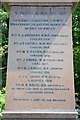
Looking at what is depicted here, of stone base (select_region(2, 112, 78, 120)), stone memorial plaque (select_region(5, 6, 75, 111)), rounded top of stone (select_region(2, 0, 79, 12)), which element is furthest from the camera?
rounded top of stone (select_region(2, 0, 79, 12))

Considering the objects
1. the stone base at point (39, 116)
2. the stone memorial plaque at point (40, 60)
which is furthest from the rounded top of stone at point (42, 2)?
the stone base at point (39, 116)

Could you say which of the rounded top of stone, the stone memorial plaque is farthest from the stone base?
the rounded top of stone

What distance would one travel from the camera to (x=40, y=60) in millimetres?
6953

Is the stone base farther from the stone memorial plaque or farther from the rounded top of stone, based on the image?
the rounded top of stone

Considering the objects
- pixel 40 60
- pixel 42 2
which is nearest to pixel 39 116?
pixel 40 60

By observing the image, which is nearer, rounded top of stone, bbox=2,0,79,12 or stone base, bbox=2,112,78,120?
stone base, bbox=2,112,78,120

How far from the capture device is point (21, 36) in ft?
23.2

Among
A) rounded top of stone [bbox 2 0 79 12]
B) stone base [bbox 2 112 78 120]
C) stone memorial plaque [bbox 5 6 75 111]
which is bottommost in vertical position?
stone base [bbox 2 112 78 120]

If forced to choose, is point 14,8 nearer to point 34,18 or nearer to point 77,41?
point 34,18

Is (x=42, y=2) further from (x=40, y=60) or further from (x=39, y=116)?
(x=39, y=116)

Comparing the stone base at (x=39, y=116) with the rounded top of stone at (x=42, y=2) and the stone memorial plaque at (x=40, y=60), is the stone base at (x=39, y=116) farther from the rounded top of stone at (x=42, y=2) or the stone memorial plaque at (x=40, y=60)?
the rounded top of stone at (x=42, y=2)

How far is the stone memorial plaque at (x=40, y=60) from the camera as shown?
22.2ft

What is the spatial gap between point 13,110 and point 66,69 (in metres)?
1.41

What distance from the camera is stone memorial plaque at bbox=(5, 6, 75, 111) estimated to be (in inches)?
266
